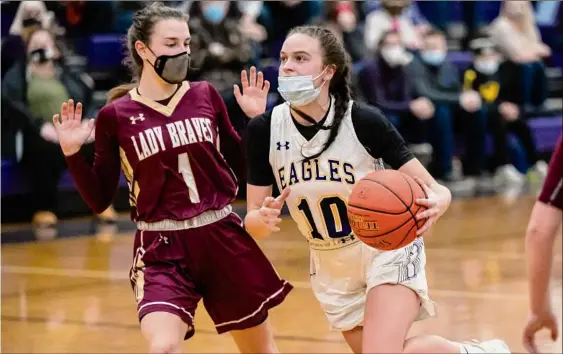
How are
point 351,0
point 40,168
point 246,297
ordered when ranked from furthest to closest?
point 351,0, point 40,168, point 246,297

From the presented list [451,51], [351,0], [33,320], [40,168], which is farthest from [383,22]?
[33,320]

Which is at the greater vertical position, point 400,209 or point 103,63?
point 400,209

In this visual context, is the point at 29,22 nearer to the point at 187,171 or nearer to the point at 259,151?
the point at 187,171

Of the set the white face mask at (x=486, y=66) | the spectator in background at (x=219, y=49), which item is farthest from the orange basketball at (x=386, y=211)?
the white face mask at (x=486, y=66)

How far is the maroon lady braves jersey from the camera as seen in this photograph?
4.60m

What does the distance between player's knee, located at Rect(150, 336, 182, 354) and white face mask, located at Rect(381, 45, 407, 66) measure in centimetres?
888

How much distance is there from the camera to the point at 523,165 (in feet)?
48.8

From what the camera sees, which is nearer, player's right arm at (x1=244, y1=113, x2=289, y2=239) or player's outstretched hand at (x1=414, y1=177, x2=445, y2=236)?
player's outstretched hand at (x1=414, y1=177, x2=445, y2=236)

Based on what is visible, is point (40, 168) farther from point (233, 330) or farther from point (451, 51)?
point (451, 51)

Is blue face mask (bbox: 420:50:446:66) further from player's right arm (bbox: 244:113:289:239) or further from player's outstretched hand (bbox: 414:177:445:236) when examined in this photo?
player's outstretched hand (bbox: 414:177:445:236)

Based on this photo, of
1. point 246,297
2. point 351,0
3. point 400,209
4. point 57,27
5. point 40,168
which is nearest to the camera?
point 400,209

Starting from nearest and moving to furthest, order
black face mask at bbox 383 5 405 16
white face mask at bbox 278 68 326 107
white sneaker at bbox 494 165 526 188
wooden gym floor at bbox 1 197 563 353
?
white face mask at bbox 278 68 326 107 < wooden gym floor at bbox 1 197 563 353 < black face mask at bbox 383 5 405 16 < white sneaker at bbox 494 165 526 188

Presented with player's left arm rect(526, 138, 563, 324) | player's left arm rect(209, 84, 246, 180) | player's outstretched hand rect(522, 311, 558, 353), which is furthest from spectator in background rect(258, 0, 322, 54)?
player's left arm rect(526, 138, 563, 324)

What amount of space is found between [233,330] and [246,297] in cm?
17
